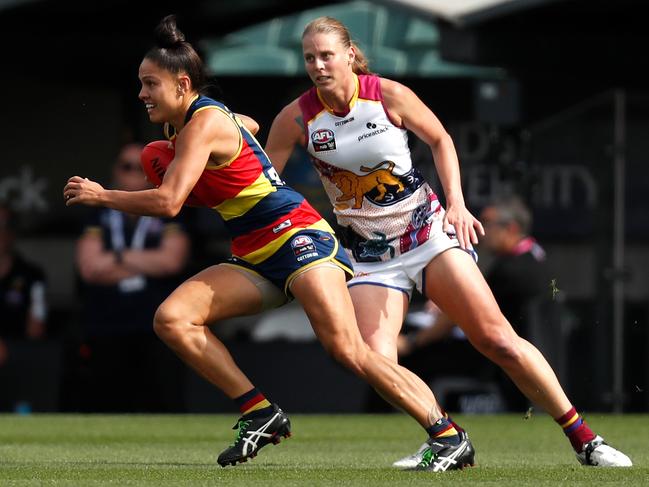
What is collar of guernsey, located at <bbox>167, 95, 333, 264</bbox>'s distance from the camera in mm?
7152

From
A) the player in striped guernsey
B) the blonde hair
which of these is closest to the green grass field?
the player in striped guernsey

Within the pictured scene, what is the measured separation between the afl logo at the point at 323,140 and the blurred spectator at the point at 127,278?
4.63m

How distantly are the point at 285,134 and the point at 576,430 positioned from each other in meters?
1.83

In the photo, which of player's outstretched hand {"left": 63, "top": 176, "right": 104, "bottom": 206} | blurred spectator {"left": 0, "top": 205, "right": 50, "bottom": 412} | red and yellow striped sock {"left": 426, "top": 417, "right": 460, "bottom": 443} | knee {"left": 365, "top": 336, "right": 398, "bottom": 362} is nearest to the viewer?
player's outstretched hand {"left": 63, "top": 176, "right": 104, "bottom": 206}

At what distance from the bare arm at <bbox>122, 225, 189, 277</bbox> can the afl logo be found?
15.4 ft

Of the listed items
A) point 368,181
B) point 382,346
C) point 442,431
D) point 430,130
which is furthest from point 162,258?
point 442,431

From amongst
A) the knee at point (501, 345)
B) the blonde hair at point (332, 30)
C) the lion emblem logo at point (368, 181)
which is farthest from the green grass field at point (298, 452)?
the blonde hair at point (332, 30)

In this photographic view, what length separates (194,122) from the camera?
7.01m

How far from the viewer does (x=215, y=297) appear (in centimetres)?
720

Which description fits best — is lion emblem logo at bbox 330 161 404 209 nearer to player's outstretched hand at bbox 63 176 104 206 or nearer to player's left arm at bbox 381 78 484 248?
player's left arm at bbox 381 78 484 248

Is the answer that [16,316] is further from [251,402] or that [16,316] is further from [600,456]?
[600,456]

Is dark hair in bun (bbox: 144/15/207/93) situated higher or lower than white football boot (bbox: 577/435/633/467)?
higher

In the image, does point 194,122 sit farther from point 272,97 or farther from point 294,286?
point 272,97

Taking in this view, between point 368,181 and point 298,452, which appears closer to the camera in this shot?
point 368,181
